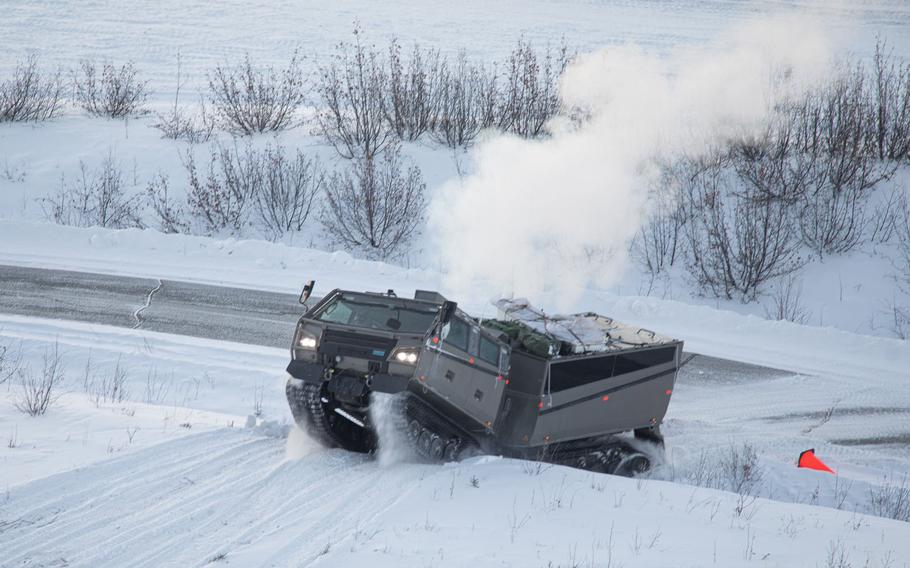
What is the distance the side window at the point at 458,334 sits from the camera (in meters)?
10.3

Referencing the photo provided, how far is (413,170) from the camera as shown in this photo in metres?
28.5

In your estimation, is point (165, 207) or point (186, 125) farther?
point (186, 125)

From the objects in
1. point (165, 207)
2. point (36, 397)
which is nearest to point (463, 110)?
point (165, 207)

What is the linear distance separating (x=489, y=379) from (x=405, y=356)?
140cm

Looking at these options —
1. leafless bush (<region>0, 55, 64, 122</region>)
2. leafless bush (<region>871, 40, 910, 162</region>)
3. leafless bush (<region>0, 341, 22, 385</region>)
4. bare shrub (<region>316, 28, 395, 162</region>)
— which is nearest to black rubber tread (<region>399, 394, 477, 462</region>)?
leafless bush (<region>0, 341, 22, 385</region>)

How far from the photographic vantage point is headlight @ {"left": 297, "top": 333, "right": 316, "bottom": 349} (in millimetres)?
10062

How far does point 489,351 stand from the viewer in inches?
423

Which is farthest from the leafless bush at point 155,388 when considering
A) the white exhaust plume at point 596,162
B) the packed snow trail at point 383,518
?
the white exhaust plume at point 596,162

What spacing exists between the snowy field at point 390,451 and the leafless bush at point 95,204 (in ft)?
2.01

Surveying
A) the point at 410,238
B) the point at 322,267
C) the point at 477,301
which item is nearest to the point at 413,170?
the point at 410,238

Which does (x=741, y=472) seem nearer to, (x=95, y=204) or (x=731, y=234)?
(x=731, y=234)

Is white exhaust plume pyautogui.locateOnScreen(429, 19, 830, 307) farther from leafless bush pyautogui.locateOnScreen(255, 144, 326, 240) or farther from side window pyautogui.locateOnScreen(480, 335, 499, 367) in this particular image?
side window pyautogui.locateOnScreen(480, 335, 499, 367)

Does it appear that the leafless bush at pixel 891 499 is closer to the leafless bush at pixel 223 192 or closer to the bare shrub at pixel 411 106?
the leafless bush at pixel 223 192

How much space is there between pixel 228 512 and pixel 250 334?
8761 millimetres
